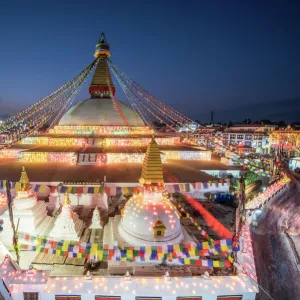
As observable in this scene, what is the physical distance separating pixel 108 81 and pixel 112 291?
18.6 metres

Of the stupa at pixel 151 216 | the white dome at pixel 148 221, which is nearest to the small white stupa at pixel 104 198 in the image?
the stupa at pixel 151 216

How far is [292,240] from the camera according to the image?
26.9 ft

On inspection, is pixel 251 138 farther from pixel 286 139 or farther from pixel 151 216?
pixel 151 216

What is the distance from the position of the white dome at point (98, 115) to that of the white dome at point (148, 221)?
44.0ft

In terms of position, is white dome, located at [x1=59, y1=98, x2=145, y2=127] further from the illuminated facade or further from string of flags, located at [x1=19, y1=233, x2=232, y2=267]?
string of flags, located at [x1=19, y1=233, x2=232, y2=267]

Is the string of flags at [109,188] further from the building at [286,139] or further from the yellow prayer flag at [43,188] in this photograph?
the building at [286,139]

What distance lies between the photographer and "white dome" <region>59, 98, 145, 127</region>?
1888cm

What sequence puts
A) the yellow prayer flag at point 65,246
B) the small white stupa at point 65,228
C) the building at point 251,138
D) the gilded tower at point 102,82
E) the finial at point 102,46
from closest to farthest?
the yellow prayer flag at point 65,246 < the small white stupa at point 65,228 < the finial at point 102,46 < the gilded tower at point 102,82 < the building at point 251,138

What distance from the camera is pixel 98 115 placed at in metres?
19.0

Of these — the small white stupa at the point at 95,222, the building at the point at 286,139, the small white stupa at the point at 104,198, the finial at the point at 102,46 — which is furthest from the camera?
the building at the point at 286,139

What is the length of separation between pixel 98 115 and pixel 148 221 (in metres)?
14.6

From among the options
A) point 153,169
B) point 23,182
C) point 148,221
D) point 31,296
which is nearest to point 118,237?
point 148,221

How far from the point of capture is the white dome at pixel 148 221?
5.91m

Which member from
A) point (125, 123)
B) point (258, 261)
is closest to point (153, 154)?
point (258, 261)
